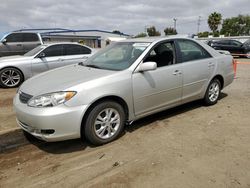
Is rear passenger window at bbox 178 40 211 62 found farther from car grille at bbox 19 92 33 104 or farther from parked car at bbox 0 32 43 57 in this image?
parked car at bbox 0 32 43 57

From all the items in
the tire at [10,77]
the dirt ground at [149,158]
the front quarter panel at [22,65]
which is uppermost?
the front quarter panel at [22,65]

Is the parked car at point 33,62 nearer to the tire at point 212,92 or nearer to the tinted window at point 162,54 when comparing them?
the tinted window at point 162,54

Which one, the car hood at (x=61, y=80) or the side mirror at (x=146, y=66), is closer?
the car hood at (x=61, y=80)

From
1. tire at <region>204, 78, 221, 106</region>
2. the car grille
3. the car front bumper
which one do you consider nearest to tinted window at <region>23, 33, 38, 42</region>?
the car grille

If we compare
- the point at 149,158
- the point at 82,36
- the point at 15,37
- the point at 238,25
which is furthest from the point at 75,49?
the point at 238,25

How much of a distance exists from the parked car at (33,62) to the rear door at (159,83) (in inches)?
203

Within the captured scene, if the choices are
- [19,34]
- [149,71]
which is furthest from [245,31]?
[149,71]

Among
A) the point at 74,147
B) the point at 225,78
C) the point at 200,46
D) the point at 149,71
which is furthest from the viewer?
the point at 225,78

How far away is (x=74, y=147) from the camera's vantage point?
13.0 ft

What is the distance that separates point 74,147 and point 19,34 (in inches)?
405

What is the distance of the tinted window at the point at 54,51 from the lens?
8.88m

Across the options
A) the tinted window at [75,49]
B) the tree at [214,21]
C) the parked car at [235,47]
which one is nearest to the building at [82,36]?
the parked car at [235,47]

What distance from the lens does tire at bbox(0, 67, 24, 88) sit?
8.37 meters

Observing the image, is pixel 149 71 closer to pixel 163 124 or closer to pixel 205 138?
pixel 163 124
